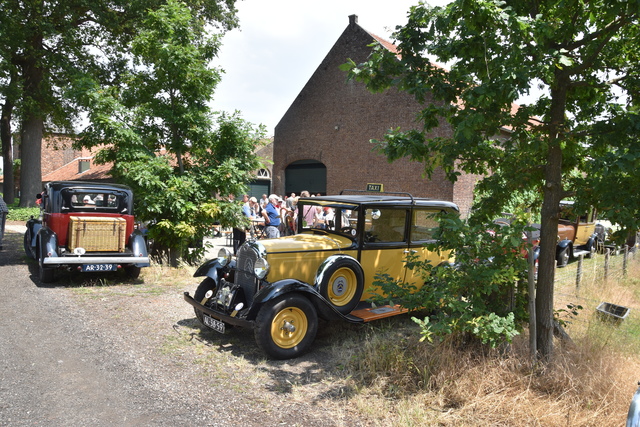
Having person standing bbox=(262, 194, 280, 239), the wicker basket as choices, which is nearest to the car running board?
the wicker basket

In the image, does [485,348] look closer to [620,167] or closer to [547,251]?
[547,251]

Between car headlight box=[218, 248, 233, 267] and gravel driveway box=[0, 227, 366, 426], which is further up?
car headlight box=[218, 248, 233, 267]

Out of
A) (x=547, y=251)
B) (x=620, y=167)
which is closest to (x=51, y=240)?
(x=547, y=251)

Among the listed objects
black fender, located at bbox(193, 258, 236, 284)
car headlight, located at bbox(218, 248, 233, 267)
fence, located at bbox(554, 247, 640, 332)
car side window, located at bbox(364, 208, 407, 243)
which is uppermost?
car side window, located at bbox(364, 208, 407, 243)

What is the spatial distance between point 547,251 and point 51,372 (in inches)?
204

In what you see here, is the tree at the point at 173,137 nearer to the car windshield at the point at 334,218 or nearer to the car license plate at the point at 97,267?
the car license plate at the point at 97,267

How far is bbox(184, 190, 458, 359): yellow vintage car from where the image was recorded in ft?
16.4

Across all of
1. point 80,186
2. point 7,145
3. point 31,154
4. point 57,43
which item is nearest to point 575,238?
point 80,186

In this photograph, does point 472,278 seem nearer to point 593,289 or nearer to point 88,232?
point 593,289

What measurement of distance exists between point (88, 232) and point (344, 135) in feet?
48.2

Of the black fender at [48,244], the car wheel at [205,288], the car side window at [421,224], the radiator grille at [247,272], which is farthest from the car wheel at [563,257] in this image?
the black fender at [48,244]

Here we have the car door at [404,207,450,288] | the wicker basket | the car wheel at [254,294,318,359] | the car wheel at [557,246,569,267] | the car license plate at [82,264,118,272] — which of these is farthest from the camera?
the car wheel at [557,246,569,267]

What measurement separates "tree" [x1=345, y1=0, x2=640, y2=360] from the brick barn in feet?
41.2

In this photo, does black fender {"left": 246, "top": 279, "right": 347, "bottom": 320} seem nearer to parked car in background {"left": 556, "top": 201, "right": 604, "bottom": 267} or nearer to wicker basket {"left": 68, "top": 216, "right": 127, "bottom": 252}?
wicker basket {"left": 68, "top": 216, "right": 127, "bottom": 252}
